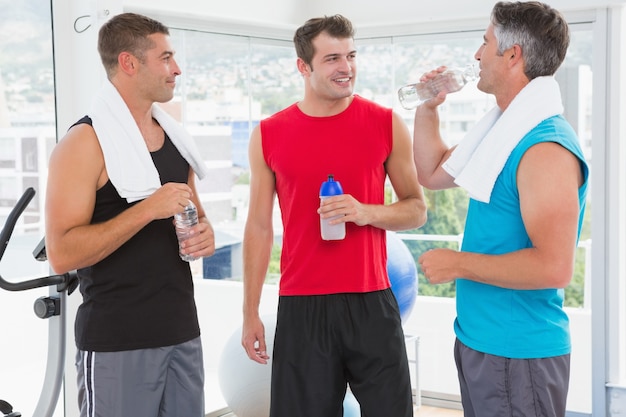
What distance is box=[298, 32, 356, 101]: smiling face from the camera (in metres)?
2.25

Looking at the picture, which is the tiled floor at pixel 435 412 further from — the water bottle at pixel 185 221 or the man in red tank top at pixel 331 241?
the water bottle at pixel 185 221

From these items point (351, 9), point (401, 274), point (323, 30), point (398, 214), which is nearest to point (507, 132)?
point (398, 214)

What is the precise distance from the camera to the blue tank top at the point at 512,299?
5.62 feet

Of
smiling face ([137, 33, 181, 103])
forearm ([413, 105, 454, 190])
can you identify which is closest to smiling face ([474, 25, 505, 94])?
forearm ([413, 105, 454, 190])

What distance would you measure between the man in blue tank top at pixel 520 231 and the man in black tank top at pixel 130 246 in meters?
0.69

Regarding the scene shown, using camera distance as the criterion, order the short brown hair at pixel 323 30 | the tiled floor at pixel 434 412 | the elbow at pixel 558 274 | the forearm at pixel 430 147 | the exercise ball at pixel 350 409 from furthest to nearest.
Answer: the tiled floor at pixel 434 412 < the exercise ball at pixel 350 409 < the short brown hair at pixel 323 30 < the forearm at pixel 430 147 < the elbow at pixel 558 274

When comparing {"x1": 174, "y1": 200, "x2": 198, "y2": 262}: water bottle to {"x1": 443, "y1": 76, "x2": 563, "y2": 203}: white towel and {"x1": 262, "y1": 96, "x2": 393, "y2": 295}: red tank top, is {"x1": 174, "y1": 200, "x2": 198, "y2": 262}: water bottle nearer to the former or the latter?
{"x1": 262, "y1": 96, "x2": 393, "y2": 295}: red tank top

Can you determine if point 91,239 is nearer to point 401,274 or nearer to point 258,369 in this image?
point 258,369

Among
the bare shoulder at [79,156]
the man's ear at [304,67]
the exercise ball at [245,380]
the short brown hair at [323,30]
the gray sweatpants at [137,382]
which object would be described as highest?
the short brown hair at [323,30]

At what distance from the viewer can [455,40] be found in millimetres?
4094

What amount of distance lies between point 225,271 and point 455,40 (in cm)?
178

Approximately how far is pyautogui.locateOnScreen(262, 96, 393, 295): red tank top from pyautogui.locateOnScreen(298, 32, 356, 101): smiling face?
0.07 m

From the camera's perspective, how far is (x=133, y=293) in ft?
6.40

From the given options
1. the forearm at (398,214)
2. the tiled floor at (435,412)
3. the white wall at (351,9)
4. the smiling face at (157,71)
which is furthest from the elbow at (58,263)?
the tiled floor at (435,412)
